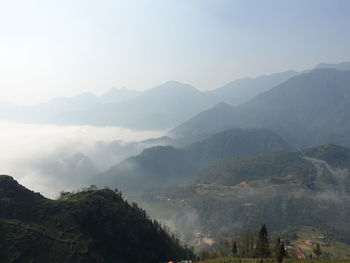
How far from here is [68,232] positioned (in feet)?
563

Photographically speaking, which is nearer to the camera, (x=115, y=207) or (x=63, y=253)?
(x=63, y=253)

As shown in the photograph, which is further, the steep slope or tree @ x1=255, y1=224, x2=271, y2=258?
the steep slope

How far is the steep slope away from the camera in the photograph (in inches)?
6096

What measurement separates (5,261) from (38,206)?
144 ft

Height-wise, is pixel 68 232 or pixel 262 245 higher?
pixel 68 232

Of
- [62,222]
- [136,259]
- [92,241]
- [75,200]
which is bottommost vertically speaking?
[136,259]

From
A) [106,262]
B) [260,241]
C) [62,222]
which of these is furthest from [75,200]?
[260,241]

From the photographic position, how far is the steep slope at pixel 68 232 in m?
155

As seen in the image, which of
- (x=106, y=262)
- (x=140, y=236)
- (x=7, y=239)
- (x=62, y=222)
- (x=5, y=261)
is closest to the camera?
(x=5, y=261)

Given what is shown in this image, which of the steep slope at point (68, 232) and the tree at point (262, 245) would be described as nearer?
the tree at point (262, 245)

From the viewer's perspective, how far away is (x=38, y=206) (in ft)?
607

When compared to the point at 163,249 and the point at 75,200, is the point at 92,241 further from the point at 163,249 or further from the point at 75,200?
the point at 163,249

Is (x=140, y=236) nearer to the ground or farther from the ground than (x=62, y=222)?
nearer to the ground

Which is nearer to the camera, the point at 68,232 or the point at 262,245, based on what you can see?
the point at 262,245
